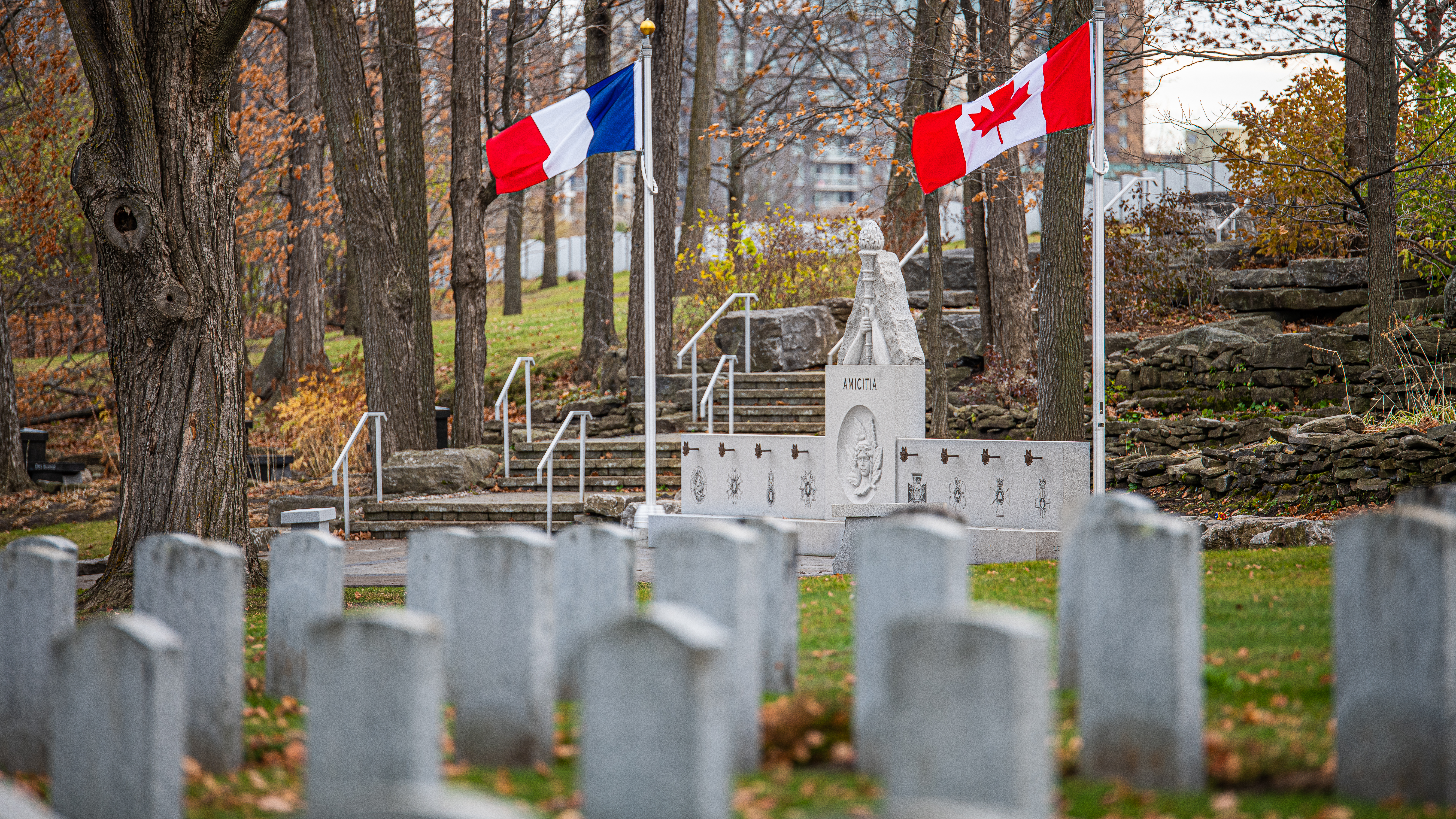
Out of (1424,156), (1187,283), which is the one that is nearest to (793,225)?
(1187,283)

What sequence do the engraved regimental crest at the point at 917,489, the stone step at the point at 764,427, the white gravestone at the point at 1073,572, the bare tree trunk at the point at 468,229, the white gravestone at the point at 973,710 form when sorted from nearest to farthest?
the white gravestone at the point at 973,710 < the white gravestone at the point at 1073,572 < the engraved regimental crest at the point at 917,489 < the bare tree trunk at the point at 468,229 < the stone step at the point at 764,427

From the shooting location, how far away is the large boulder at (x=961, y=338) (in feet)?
59.8

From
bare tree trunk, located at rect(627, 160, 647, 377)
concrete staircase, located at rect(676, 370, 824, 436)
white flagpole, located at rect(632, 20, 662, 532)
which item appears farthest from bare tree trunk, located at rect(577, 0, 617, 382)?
white flagpole, located at rect(632, 20, 662, 532)

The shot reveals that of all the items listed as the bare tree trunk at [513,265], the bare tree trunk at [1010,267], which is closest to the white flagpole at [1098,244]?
the bare tree trunk at [1010,267]

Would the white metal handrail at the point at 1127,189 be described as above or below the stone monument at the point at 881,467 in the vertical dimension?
above

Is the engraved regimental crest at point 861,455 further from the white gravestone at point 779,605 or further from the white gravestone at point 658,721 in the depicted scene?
the white gravestone at point 658,721

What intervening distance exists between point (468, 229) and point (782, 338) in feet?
17.1

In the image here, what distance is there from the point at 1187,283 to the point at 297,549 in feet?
55.4

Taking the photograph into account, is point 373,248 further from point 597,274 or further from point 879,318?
point 879,318

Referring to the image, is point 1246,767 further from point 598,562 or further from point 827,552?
point 827,552

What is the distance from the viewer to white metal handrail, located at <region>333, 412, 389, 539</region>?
43.6ft

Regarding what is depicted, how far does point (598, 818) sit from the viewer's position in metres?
2.78

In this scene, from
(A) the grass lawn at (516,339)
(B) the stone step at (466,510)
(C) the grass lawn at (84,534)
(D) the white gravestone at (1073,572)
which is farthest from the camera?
(A) the grass lawn at (516,339)

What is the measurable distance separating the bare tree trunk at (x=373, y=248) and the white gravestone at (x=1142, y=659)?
1286 cm
